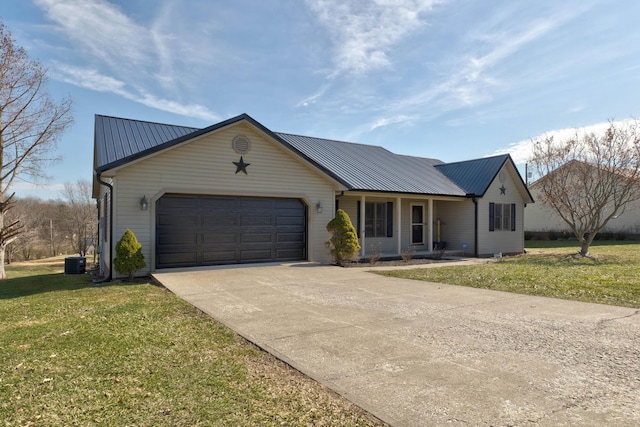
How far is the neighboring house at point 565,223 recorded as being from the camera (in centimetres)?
1902

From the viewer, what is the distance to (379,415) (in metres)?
2.98

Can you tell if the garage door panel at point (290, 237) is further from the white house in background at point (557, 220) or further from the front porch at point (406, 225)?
the white house in background at point (557, 220)

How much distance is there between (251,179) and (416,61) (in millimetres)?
7131

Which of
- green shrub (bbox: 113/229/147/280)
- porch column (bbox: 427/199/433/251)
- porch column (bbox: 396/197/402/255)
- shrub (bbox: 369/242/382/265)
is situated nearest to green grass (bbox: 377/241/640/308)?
shrub (bbox: 369/242/382/265)

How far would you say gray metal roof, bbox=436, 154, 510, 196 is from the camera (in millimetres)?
18469

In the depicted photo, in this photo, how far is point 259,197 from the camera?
12758mm

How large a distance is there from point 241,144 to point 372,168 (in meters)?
7.31

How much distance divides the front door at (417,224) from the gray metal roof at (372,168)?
1.43 metres

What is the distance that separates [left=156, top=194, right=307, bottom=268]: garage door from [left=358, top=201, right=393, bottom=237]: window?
13.2ft

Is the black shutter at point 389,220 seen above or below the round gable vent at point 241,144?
below

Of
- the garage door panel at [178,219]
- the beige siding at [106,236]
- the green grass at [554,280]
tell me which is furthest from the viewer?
the beige siding at [106,236]

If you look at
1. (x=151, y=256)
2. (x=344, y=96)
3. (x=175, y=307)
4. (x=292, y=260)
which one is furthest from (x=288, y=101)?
(x=175, y=307)

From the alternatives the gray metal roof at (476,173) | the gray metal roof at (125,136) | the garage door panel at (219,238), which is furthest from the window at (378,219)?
the gray metal roof at (125,136)

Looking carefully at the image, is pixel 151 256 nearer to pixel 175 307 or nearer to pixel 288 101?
pixel 175 307
